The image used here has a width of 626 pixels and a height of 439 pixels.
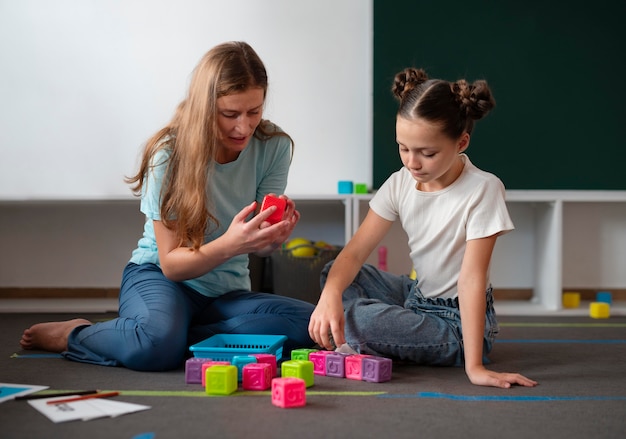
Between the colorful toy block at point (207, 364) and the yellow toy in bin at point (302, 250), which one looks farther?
the yellow toy in bin at point (302, 250)

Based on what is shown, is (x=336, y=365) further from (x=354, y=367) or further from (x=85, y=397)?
(x=85, y=397)

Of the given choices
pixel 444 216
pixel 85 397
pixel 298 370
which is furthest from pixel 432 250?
pixel 85 397

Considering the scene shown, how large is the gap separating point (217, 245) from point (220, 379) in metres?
0.39

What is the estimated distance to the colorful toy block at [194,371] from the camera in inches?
77.4

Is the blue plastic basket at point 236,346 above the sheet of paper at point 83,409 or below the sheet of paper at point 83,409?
above

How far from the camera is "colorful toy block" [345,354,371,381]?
2.03 meters

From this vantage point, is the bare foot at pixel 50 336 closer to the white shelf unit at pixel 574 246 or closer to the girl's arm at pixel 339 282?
the girl's arm at pixel 339 282

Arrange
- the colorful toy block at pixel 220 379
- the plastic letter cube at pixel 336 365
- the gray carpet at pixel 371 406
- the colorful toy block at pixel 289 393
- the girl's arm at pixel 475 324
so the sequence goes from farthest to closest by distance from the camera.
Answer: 1. the plastic letter cube at pixel 336 365
2. the girl's arm at pixel 475 324
3. the colorful toy block at pixel 220 379
4. the colorful toy block at pixel 289 393
5. the gray carpet at pixel 371 406

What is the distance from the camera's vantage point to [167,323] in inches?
83.6

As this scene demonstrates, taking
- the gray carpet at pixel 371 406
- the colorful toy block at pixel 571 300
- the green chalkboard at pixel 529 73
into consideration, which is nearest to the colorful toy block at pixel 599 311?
the colorful toy block at pixel 571 300

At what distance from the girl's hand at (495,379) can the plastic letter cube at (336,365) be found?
330mm

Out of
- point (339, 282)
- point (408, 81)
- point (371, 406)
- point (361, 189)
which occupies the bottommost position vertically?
point (371, 406)

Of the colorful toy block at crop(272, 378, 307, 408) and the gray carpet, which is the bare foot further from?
the colorful toy block at crop(272, 378, 307, 408)

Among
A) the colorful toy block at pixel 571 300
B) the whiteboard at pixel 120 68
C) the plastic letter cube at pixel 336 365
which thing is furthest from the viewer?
the whiteboard at pixel 120 68
